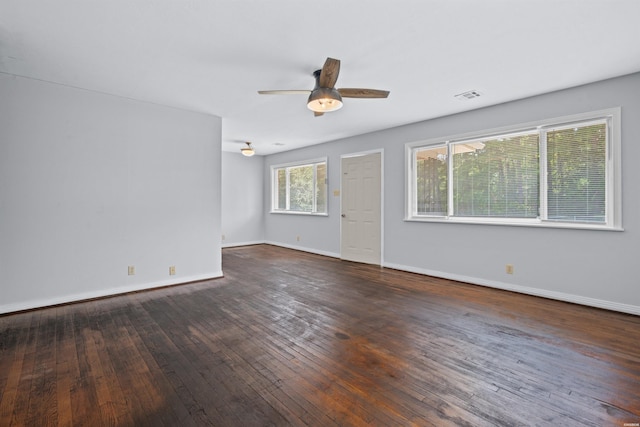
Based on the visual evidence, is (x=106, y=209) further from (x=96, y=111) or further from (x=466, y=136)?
(x=466, y=136)

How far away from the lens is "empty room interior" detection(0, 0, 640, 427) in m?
1.98

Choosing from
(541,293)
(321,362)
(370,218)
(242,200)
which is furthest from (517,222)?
(242,200)

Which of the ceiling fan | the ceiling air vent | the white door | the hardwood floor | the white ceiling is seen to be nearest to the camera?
the hardwood floor

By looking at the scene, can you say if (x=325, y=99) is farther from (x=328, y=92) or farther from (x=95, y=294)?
(x=95, y=294)

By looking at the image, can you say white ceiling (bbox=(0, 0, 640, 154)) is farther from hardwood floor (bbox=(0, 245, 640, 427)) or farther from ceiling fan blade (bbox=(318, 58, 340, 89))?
hardwood floor (bbox=(0, 245, 640, 427))

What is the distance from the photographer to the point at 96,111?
3779 mm

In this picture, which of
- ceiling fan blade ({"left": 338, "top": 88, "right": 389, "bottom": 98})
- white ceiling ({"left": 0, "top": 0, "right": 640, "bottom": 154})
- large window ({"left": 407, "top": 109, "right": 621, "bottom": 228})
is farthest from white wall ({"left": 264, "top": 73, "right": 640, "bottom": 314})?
ceiling fan blade ({"left": 338, "top": 88, "right": 389, "bottom": 98})

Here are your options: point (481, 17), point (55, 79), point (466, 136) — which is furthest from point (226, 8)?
point (466, 136)

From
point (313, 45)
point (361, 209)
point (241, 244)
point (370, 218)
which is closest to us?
point (313, 45)

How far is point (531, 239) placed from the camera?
389 cm

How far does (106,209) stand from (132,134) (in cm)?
105

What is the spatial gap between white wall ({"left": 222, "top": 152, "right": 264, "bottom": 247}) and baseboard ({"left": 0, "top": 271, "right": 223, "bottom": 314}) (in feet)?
11.2

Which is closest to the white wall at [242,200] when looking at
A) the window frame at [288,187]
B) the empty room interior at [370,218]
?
the window frame at [288,187]

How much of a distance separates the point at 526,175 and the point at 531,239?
0.84 meters
